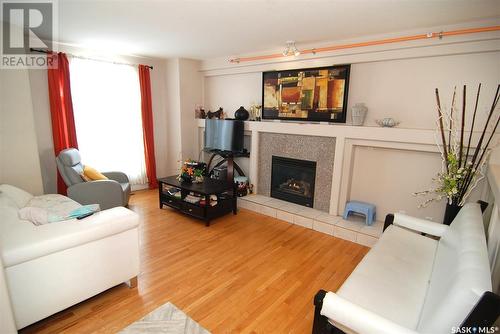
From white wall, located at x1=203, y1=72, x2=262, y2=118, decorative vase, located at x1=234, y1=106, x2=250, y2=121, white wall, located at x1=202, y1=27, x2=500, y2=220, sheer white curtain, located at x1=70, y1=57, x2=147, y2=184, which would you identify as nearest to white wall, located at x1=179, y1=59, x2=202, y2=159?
white wall, located at x1=203, y1=72, x2=262, y2=118

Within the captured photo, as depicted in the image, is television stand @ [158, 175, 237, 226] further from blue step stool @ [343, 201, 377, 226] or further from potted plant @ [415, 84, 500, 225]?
potted plant @ [415, 84, 500, 225]

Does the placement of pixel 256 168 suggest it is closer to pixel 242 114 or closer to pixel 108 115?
pixel 242 114

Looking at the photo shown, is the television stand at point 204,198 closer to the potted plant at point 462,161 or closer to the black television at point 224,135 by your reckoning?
the black television at point 224,135

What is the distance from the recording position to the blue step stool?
322cm

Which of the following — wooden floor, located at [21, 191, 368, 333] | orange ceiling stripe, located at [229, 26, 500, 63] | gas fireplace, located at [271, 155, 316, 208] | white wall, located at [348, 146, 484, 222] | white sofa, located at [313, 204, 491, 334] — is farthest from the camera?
gas fireplace, located at [271, 155, 316, 208]

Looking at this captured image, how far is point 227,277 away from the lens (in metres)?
2.39

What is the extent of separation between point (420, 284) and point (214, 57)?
4460mm

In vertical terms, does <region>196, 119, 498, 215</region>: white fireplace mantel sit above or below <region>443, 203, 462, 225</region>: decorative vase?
above

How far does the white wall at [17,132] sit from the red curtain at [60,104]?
2.38 ft

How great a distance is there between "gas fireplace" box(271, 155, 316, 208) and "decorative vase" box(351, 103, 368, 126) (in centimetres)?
83

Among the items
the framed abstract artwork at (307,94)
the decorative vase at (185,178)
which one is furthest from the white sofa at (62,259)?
the framed abstract artwork at (307,94)

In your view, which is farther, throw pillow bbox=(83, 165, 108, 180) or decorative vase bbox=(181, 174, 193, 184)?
decorative vase bbox=(181, 174, 193, 184)

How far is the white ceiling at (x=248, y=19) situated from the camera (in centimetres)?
218

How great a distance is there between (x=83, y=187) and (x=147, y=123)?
181 centimetres
